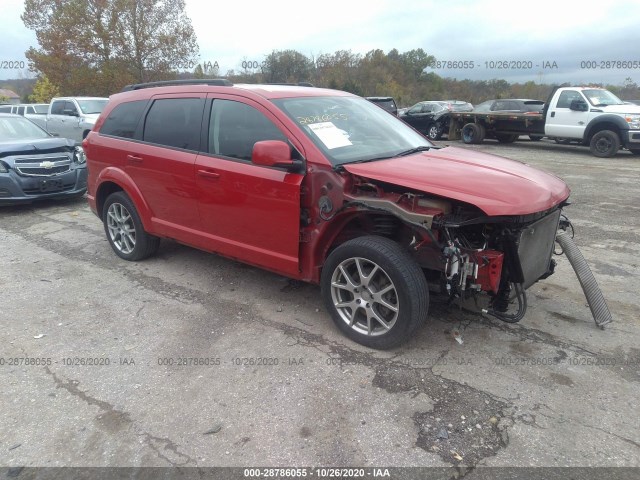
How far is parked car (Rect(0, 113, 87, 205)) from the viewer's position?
24.0ft

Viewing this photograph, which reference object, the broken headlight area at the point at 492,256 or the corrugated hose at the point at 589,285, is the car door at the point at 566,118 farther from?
the broken headlight area at the point at 492,256

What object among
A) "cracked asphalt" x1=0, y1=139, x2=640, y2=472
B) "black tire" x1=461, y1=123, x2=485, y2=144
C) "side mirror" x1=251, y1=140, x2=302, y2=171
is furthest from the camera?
"black tire" x1=461, y1=123, x2=485, y2=144

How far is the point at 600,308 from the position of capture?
3.68 metres

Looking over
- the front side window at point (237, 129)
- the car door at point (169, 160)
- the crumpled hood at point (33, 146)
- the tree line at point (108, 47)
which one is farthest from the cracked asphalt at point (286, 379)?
the tree line at point (108, 47)

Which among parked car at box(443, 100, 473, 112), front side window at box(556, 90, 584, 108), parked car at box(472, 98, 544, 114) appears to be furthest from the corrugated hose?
parked car at box(443, 100, 473, 112)

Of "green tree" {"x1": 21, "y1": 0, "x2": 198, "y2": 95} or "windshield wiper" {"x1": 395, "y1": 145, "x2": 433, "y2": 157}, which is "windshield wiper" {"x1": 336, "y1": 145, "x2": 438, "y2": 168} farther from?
"green tree" {"x1": 21, "y1": 0, "x2": 198, "y2": 95}

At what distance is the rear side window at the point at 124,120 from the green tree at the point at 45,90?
94.8 feet

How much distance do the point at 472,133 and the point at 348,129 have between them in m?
14.5

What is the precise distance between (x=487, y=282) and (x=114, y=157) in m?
3.90

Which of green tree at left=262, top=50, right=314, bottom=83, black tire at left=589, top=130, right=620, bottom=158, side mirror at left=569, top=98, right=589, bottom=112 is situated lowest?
black tire at left=589, top=130, right=620, bottom=158

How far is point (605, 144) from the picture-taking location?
13461mm

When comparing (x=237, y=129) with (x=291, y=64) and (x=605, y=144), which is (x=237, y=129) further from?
(x=291, y=64)

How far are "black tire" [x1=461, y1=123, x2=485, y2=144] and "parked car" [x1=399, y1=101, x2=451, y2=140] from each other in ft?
4.71

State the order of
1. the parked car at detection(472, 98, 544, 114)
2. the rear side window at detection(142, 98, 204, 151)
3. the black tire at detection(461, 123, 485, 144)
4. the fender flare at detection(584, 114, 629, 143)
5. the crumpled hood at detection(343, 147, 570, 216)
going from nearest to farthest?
the crumpled hood at detection(343, 147, 570, 216), the rear side window at detection(142, 98, 204, 151), the fender flare at detection(584, 114, 629, 143), the parked car at detection(472, 98, 544, 114), the black tire at detection(461, 123, 485, 144)
